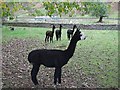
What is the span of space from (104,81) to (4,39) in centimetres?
342

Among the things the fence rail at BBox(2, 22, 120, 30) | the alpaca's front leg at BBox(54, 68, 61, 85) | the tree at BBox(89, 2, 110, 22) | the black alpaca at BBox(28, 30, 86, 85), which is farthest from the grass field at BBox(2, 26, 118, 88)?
the black alpaca at BBox(28, 30, 86, 85)

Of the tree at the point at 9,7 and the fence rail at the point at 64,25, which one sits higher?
the tree at the point at 9,7

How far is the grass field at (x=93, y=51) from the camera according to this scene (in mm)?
4409

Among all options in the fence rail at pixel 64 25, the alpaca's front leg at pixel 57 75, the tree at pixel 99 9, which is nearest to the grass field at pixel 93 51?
the fence rail at pixel 64 25

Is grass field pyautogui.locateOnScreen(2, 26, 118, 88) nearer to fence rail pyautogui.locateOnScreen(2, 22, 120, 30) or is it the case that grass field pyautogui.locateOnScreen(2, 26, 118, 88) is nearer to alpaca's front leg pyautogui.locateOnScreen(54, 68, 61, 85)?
fence rail pyautogui.locateOnScreen(2, 22, 120, 30)

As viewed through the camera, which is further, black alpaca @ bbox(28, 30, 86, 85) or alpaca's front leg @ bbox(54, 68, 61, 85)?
alpaca's front leg @ bbox(54, 68, 61, 85)

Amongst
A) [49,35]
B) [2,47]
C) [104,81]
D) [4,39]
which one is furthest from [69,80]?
[4,39]

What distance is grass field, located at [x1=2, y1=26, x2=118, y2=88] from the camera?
4409 mm

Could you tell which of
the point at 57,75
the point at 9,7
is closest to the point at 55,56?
the point at 57,75

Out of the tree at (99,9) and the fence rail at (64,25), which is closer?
the tree at (99,9)

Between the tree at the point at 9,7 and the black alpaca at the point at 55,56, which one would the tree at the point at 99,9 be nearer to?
the black alpaca at the point at 55,56

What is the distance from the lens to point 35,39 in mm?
5809

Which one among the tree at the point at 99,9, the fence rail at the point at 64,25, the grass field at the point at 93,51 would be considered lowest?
the grass field at the point at 93,51

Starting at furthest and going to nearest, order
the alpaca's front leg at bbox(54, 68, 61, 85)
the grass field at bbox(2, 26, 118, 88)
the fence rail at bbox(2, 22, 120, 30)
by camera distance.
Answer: the fence rail at bbox(2, 22, 120, 30), the grass field at bbox(2, 26, 118, 88), the alpaca's front leg at bbox(54, 68, 61, 85)
